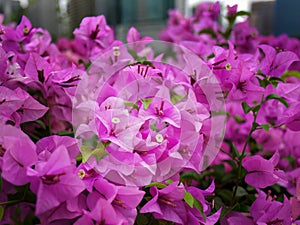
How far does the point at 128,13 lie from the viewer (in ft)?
6.36

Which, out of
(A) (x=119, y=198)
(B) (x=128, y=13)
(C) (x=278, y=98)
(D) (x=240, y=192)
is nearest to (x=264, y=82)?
(C) (x=278, y=98)

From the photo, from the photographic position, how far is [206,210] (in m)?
0.40

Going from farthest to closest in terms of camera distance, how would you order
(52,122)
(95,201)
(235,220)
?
(52,122)
(235,220)
(95,201)

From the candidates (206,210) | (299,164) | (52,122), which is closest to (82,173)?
(206,210)

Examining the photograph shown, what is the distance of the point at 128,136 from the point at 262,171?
0.18 metres

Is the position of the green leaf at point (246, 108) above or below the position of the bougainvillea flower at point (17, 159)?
below

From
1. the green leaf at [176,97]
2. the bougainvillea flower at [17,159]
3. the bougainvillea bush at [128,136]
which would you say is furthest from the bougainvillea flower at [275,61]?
the bougainvillea flower at [17,159]

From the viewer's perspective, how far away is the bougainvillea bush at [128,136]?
0.34m

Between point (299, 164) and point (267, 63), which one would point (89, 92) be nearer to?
point (267, 63)

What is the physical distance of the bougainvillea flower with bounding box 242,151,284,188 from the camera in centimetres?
45

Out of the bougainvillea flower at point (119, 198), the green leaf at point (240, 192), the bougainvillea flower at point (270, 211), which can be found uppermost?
the bougainvillea flower at point (119, 198)

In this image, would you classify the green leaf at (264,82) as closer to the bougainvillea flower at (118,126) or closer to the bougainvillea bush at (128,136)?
the bougainvillea bush at (128,136)

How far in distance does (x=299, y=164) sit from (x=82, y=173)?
0.43m

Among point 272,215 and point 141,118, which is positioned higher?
point 141,118
